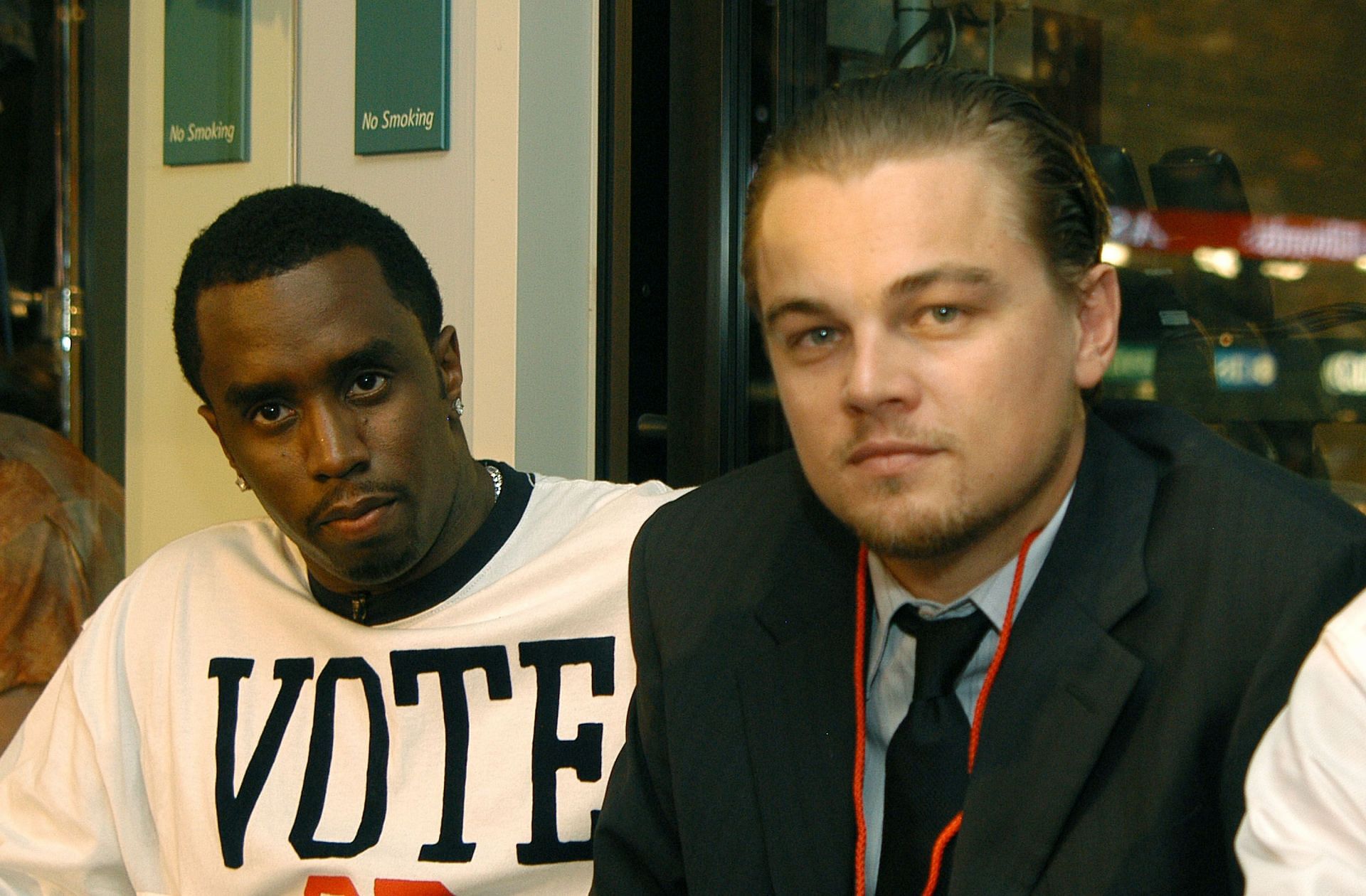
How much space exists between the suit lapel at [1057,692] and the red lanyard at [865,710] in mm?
13

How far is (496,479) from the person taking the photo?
204 cm

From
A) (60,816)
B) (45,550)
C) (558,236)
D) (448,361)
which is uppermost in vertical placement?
(558,236)

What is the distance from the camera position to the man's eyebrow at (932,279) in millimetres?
1299

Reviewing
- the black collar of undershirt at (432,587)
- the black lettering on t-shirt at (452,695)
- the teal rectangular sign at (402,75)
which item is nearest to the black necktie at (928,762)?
the black lettering on t-shirt at (452,695)

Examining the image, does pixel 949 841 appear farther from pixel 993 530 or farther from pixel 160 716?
pixel 160 716

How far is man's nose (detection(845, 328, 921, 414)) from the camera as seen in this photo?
51.4 inches

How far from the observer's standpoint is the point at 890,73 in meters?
1.46

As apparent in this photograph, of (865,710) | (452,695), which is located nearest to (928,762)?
(865,710)

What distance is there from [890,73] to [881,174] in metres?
0.19

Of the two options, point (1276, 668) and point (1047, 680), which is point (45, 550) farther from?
point (1276, 668)

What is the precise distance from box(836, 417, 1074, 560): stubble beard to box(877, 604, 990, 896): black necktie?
0.11 m

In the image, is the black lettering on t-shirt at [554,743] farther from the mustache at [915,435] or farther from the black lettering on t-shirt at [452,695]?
the mustache at [915,435]

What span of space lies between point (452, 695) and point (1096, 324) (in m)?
0.97

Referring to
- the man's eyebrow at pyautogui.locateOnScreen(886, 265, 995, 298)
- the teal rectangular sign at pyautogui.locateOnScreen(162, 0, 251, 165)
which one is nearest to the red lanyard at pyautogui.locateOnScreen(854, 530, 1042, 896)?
the man's eyebrow at pyautogui.locateOnScreen(886, 265, 995, 298)
